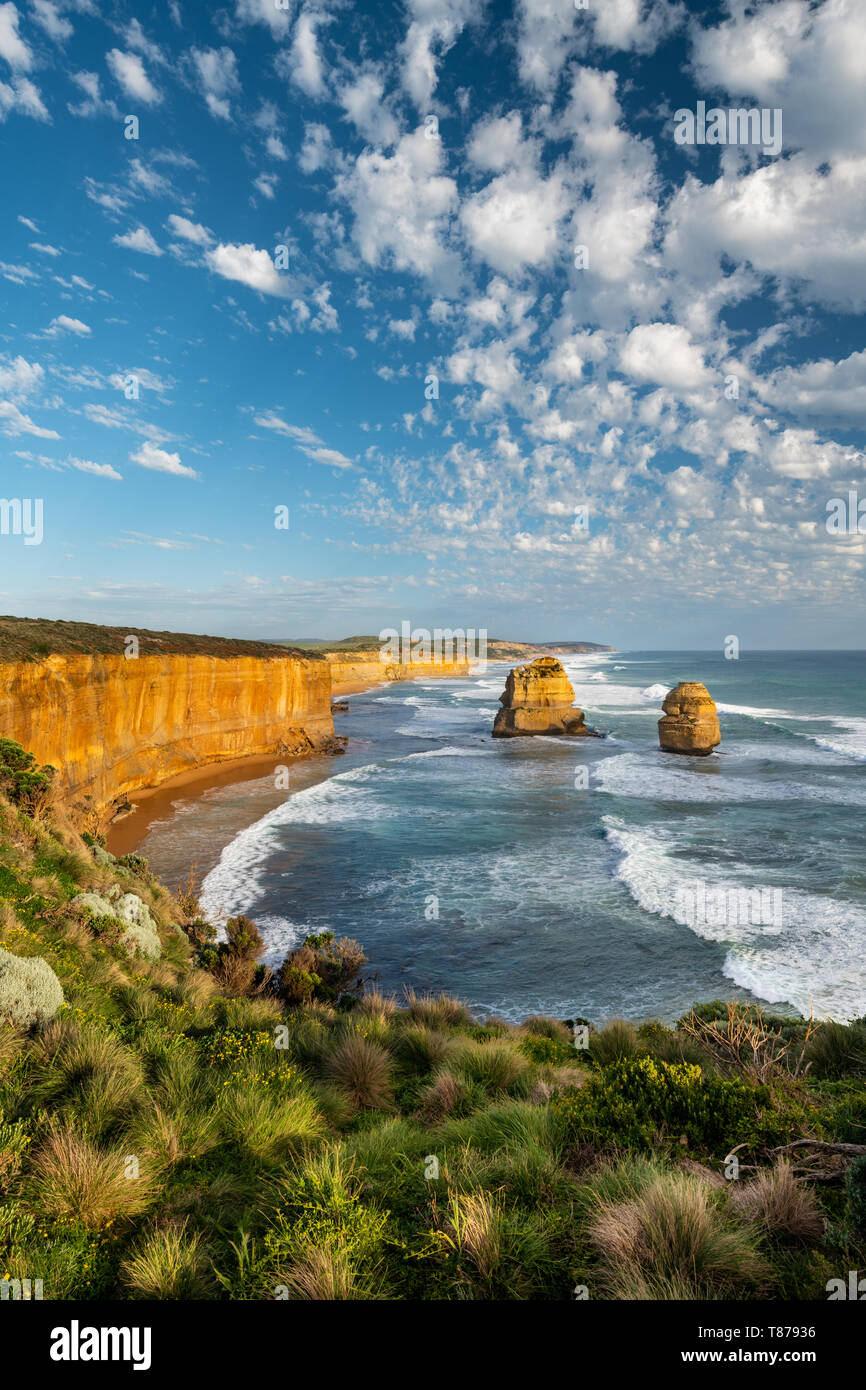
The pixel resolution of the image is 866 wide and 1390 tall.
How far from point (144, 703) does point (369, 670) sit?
9804 centimetres

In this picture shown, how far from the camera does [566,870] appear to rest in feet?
66.1

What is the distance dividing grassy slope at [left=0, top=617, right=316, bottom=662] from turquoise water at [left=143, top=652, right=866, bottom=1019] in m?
7.99

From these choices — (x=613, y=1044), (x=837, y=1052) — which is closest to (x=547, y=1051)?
(x=613, y=1044)

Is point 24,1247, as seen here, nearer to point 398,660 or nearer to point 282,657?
point 282,657

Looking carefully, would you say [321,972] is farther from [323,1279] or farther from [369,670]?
[369,670]

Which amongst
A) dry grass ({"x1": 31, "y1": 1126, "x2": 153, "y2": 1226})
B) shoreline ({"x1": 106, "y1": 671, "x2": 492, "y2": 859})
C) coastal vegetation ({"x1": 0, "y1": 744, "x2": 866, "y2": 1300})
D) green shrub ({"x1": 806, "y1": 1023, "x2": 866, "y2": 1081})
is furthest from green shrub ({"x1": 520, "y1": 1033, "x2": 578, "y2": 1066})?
shoreline ({"x1": 106, "y1": 671, "x2": 492, "y2": 859})

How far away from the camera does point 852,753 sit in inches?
1590

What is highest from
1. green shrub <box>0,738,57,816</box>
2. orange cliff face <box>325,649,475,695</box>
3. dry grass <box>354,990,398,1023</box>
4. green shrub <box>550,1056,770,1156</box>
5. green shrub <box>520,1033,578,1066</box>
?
orange cliff face <box>325,649,475,695</box>

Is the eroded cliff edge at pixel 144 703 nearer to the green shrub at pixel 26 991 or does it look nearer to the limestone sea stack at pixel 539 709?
the limestone sea stack at pixel 539 709

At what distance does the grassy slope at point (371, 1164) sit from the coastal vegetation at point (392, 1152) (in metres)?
0.02

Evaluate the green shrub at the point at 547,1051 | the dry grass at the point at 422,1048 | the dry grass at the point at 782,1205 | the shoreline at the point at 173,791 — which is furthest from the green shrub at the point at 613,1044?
the shoreline at the point at 173,791

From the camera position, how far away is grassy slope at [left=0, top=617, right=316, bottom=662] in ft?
72.5

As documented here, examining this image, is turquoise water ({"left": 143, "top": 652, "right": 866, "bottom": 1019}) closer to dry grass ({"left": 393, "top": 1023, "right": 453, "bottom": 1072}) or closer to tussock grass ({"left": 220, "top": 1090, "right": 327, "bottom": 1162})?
dry grass ({"left": 393, "top": 1023, "right": 453, "bottom": 1072})

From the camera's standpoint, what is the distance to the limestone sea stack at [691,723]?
3934cm
